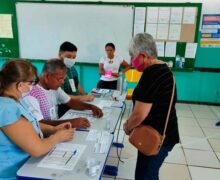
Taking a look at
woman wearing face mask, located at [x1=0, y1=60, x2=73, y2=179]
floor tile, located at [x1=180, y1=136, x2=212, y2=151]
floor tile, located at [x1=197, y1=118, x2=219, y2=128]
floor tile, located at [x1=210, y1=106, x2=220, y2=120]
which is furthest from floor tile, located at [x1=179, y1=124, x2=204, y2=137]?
woman wearing face mask, located at [x1=0, y1=60, x2=73, y2=179]

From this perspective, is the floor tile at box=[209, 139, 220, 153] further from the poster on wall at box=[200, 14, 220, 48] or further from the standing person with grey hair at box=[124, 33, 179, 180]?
the poster on wall at box=[200, 14, 220, 48]

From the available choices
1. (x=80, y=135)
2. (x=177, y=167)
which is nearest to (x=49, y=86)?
(x=80, y=135)

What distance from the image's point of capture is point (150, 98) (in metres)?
1.33

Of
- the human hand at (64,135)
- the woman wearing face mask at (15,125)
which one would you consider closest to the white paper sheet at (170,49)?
the human hand at (64,135)

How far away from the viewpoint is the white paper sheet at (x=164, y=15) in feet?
13.9

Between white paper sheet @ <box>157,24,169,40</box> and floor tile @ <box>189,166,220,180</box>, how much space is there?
2.72 metres

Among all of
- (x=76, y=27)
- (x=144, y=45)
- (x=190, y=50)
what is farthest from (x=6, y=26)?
(x=144, y=45)

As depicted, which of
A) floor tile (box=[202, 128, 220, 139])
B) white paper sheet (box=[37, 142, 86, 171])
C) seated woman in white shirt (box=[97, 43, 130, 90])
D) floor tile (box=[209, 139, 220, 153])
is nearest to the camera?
white paper sheet (box=[37, 142, 86, 171])

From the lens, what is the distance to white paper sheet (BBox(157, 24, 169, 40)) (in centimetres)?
433

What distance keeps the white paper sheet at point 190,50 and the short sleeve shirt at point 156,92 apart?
10.7ft

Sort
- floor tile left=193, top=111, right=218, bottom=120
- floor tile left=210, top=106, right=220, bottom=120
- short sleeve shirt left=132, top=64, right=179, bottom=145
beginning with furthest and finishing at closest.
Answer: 1. floor tile left=210, top=106, right=220, bottom=120
2. floor tile left=193, top=111, right=218, bottom=120
3. short sleeve shirt left=132, top=64, right=179, bottom=145

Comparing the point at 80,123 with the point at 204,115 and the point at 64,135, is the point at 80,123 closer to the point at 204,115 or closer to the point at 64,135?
the point at 64,135

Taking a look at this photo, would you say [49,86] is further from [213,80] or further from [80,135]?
[213,80]

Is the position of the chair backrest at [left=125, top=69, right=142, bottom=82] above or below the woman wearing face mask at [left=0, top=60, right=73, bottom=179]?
below
